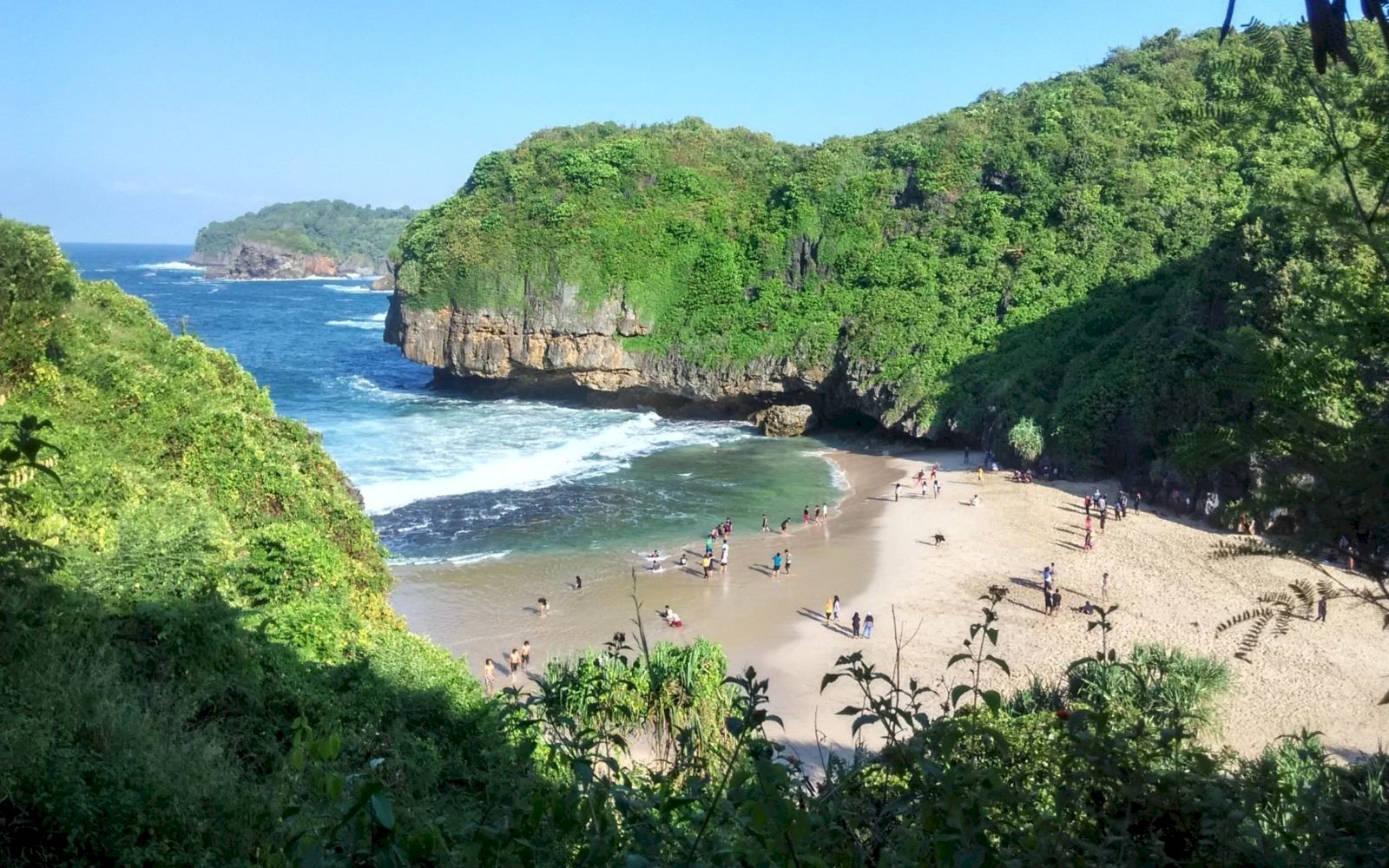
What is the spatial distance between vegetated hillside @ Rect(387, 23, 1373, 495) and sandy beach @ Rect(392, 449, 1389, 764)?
559cm

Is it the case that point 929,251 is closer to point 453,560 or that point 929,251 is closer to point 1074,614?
point 1074,614

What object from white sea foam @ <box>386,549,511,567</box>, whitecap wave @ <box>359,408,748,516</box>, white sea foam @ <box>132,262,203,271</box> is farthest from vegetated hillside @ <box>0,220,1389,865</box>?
white sea foam @ <box>132,262,203,271</box>

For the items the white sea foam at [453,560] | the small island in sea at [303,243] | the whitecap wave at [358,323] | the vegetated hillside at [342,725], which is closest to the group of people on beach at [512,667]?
the vegetated hillside at [342,725]

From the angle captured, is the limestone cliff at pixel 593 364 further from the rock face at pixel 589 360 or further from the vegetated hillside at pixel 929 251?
the vegetated hillside at pixel 929 251

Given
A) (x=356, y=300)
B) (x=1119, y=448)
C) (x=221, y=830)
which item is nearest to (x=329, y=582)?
(x=221, y=830)

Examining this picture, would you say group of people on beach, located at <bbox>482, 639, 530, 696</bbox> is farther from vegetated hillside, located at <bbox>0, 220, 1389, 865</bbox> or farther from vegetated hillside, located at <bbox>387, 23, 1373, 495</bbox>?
vegetated hillside, located at <bbox>387, 23, 1373, 495</bbox>

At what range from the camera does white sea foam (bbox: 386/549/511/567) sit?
2259 cm

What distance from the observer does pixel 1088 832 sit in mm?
4086

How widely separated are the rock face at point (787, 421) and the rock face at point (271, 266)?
11172 cm

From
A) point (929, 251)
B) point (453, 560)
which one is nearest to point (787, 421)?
point (929, 251)

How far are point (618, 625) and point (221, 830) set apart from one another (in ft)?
45.0

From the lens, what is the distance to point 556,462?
1312 inches

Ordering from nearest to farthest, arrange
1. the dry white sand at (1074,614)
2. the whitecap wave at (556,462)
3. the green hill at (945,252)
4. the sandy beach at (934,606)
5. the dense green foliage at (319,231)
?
the dry white sand at (1074,614) < the sandy beach at (934,606) < the green hill at (945,252) < the whitecap wave at (556,462) < the dense green foliage at (319,231)

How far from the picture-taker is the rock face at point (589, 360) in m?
39.7
